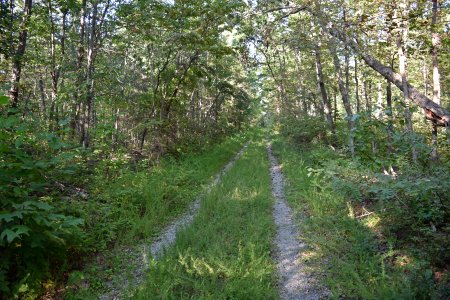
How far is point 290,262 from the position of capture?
5.66 m

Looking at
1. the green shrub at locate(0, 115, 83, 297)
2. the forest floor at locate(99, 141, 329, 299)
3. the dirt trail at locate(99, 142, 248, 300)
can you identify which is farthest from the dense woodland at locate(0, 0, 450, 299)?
the forest floor at locate(99, 141, 329, 299)

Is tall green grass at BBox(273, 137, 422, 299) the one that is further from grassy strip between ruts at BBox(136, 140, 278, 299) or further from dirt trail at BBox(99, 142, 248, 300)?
dirt trail at BBox(99, 142, 248, 300)

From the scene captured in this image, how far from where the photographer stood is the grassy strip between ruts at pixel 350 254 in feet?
13.7

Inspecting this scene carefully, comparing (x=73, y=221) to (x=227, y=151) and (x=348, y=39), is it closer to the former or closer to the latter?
(x=348, y=39)

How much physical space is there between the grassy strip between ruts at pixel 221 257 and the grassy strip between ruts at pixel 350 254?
2.89ft

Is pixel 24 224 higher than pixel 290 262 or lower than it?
higher

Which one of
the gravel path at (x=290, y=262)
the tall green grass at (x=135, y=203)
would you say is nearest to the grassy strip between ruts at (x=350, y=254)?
the gravel path at (x=290, y=262)

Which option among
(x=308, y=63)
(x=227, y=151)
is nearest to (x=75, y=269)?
(x=227, y=151)

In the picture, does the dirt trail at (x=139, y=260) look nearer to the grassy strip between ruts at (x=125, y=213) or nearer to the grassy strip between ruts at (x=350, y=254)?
the grassy strip between ruts at (x=125, y=213)

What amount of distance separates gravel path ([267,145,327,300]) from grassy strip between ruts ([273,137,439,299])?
0.68ft

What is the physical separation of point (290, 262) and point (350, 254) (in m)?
1.02

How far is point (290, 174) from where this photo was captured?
1238 cm

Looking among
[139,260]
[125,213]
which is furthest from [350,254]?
[125,213]

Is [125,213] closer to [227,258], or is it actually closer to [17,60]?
[227,258]
